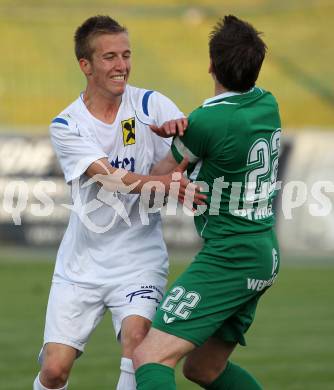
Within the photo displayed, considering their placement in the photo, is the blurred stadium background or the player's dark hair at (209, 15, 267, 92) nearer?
the player's dark hair at (209, 15, 267, 92)

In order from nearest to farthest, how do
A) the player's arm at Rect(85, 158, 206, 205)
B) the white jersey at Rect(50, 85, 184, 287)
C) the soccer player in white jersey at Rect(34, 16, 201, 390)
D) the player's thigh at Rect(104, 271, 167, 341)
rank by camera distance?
1. the player's arm at Rect(85, 158, 206, 205)
2. the player's thigh at Rect(104, 271, 167, 341)
3. the soccer player in white jersey at Rect(34, 16, 201, 390)
4. the white jersey at Rect(50, 85, 184, 287)

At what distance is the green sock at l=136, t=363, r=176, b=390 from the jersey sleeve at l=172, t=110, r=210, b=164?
1089 millimetres

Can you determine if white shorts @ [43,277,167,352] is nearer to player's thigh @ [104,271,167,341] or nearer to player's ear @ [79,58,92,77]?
player's thigh @ [104,271,167,341]

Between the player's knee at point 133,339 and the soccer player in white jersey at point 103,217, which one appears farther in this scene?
the soccer player in white jersey at point 103,217

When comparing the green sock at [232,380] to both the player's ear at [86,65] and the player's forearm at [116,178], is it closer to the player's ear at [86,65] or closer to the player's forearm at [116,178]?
the player's forearm at [116,178]

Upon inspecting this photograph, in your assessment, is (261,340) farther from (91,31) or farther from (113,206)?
(91,31)

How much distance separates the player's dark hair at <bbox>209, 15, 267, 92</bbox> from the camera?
571 centimetres

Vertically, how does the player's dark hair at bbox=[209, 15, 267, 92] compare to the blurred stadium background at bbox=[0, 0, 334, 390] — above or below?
above

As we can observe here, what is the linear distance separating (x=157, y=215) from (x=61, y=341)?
0.93 meters

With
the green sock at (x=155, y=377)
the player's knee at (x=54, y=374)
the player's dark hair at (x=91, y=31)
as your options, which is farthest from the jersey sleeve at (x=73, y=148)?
the green sock at (x=155, y=377)

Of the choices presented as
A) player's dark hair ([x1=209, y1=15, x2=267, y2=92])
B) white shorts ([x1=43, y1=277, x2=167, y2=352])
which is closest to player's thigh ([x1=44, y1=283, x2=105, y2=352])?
white shorts ([x1=43, y1=277, x2=167, y2=352])

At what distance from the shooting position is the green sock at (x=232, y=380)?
21.5 feet

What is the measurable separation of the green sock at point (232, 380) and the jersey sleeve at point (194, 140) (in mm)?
1388

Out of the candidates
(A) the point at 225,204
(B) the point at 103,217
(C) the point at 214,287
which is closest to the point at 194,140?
(A) the point at 225,204
